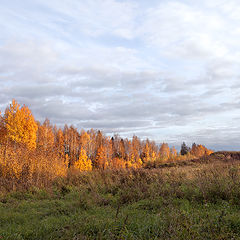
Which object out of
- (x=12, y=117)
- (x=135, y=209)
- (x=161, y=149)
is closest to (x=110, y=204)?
(x=135, y=209)

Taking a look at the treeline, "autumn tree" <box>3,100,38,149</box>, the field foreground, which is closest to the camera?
the field foreground

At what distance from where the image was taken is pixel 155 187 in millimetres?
8016

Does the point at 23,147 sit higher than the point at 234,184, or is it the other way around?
the point at 23,147

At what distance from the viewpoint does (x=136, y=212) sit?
19.5 feet

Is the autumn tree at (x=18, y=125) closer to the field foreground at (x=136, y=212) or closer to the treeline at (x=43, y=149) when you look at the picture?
the treeline at (x=43, y=149)

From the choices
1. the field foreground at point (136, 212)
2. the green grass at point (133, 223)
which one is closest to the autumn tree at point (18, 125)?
the field foreground at point (136, 212)

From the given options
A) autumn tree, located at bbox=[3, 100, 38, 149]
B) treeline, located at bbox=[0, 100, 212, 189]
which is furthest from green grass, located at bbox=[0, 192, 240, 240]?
autumn tree, located at bbox=[3, 100, 38, 149]

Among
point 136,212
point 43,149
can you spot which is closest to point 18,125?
point 43,149

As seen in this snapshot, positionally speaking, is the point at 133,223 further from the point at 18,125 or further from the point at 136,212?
the point at 18,125

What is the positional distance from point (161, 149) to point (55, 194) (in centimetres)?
7815

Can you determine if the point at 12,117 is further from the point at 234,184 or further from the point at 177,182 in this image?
the point at 234,184

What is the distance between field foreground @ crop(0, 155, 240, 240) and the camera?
4.16m

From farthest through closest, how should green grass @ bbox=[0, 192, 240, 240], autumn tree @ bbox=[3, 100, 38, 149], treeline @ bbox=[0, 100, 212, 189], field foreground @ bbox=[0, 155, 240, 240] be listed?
1. autumn tree @ bbox=[3, 100, 38, 149]
2. treeline @ bbox=[0, 100, 212, 189]
3. field foreground @ bbox=[0, 155, 240, 240]
4. green grass @ bbox=[0, 192, 240, 240]

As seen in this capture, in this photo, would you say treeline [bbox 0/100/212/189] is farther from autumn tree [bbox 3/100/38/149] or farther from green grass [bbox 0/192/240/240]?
green grass [bbox 0/192/240/240]
